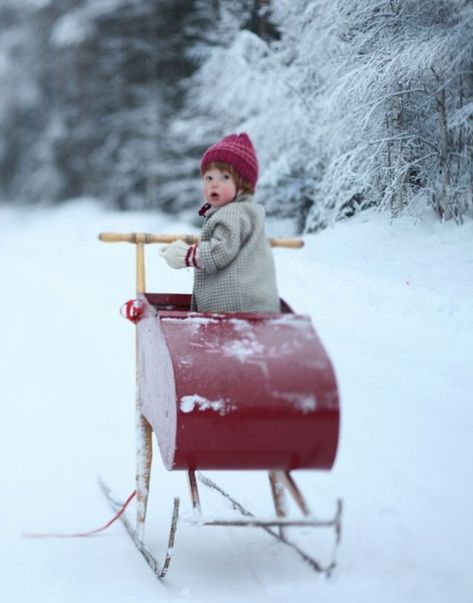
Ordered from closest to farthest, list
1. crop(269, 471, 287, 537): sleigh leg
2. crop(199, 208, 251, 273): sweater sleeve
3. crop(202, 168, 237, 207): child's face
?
crop(199, 208, 251, 273): sweater sleeve < crop(202, 168, 237, 207): child's face < crop(269, 471, 287, 537): sleigh leg

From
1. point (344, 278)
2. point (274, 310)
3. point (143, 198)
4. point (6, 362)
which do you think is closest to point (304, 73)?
point (344, 278)

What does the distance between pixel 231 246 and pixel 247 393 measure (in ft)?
1.55

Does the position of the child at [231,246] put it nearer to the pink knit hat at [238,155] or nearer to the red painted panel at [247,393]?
the pink knit hat at [238,155]

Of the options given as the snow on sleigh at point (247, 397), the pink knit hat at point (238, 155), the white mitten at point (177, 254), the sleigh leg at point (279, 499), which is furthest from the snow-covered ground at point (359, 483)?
the white mitten at point (177, 254)

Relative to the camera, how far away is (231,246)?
2.37 meters

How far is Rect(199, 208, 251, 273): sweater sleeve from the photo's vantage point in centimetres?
237

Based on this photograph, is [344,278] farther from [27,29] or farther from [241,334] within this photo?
[27,29]

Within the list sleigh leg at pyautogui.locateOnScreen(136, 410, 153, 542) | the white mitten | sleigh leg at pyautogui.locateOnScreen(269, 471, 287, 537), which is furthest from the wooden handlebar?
sleigh leg at pyautogui.locateOnScreen(269, 471, 287, 537)

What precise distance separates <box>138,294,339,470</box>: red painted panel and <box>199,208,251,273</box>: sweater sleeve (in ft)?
0.57

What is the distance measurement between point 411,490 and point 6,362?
4.35 metres

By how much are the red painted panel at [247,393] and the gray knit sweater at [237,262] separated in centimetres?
15

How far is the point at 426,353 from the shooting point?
2.58m

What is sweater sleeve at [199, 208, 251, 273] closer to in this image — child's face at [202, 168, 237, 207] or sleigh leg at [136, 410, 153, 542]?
child's face at [202, 168, 237, 207]

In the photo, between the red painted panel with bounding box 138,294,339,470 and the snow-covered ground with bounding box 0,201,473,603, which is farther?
the snow-covered ground with bounding box 0,201,473,603
